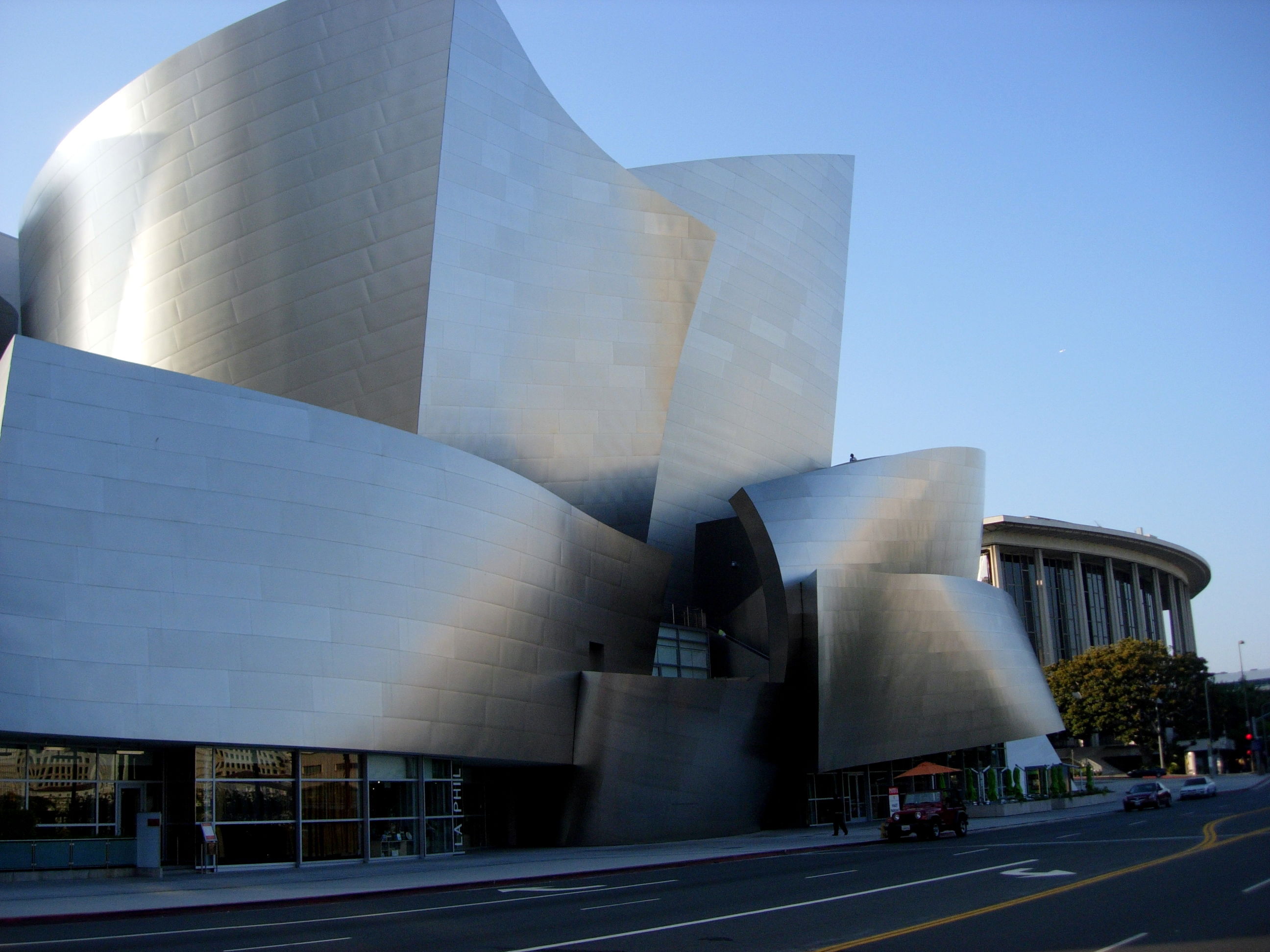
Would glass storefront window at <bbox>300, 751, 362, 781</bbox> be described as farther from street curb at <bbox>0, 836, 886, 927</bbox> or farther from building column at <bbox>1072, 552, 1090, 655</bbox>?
building column at <bbox>1072, 552, 1090, 655</bbox>

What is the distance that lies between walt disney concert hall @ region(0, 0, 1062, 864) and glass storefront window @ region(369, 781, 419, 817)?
0.28 ft

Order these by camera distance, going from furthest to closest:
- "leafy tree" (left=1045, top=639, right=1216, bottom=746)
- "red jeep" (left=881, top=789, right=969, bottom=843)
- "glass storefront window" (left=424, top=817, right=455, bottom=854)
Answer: "leafy tree" (left=1045, top=639, right=1216, bottom=746), "glass storefront window" (left=424, top=817, right=455, bottom=854), "red jeep" (left=881, top=789, right=969, bottom=843)

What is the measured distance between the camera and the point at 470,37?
34406mm

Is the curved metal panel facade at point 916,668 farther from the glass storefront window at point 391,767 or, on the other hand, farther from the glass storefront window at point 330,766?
the glass storefront window at point 330,766

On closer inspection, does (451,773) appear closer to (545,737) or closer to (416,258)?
(545,737)

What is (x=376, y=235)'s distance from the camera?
33.2 m

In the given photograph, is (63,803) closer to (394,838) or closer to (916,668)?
(394,838)

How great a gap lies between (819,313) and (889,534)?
11.6 metres

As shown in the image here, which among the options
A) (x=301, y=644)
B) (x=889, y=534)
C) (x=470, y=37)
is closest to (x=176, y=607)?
(x=301, y=644)

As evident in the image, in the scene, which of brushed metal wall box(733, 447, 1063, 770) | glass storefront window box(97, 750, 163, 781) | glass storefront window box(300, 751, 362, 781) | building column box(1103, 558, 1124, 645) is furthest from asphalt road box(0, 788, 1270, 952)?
building column box(1103, 558, 1124, 645)

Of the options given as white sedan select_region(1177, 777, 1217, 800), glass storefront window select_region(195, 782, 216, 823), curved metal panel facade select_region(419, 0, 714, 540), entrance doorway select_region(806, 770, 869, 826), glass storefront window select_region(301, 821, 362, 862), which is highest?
curved metal panel facade select_region(419, 0, 714, 540)

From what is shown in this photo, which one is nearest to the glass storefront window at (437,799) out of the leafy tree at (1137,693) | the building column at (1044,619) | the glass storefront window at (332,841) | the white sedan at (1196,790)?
the glass storefront window at (332,841)

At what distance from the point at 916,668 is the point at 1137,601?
81.3 meters

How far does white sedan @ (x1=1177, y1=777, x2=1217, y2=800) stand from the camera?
160ft
